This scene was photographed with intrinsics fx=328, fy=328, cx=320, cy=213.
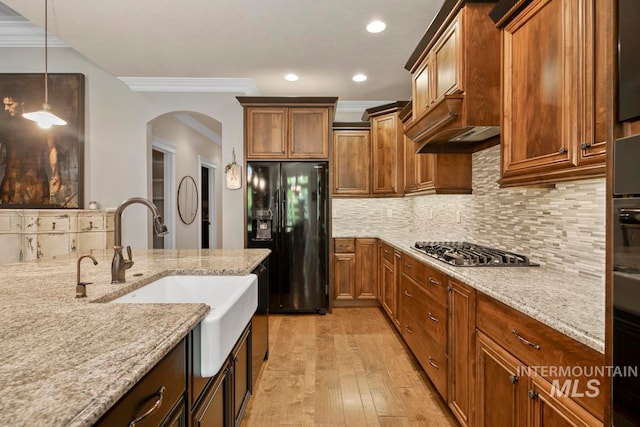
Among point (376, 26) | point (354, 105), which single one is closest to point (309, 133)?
point (354, 105)

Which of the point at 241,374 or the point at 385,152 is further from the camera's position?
the point at 385,152

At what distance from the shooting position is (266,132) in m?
3.85

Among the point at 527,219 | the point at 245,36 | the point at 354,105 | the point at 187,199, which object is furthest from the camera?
the point at 187,199

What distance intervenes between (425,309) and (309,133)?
2415mm

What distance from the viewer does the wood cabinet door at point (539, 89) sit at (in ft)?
4.33

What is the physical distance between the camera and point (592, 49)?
1195mm

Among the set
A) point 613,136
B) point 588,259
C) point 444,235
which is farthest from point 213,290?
point 444,235

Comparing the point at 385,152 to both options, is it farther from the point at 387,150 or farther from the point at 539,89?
the point at 539,89

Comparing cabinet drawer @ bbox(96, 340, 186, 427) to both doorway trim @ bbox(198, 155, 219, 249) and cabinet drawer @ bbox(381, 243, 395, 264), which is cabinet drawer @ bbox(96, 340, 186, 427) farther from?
doorway trim @ bbox(198, 155, 219, 249)

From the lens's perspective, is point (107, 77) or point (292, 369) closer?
point (292, 369)

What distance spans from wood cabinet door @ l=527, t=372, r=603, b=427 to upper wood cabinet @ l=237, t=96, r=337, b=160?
3.07 metres

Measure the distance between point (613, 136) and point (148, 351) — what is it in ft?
3.88

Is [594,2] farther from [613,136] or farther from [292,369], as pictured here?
[292,369]

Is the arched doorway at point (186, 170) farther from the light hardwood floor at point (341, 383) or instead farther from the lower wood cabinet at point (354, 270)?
the light hardwood floor at point (341, 383)
